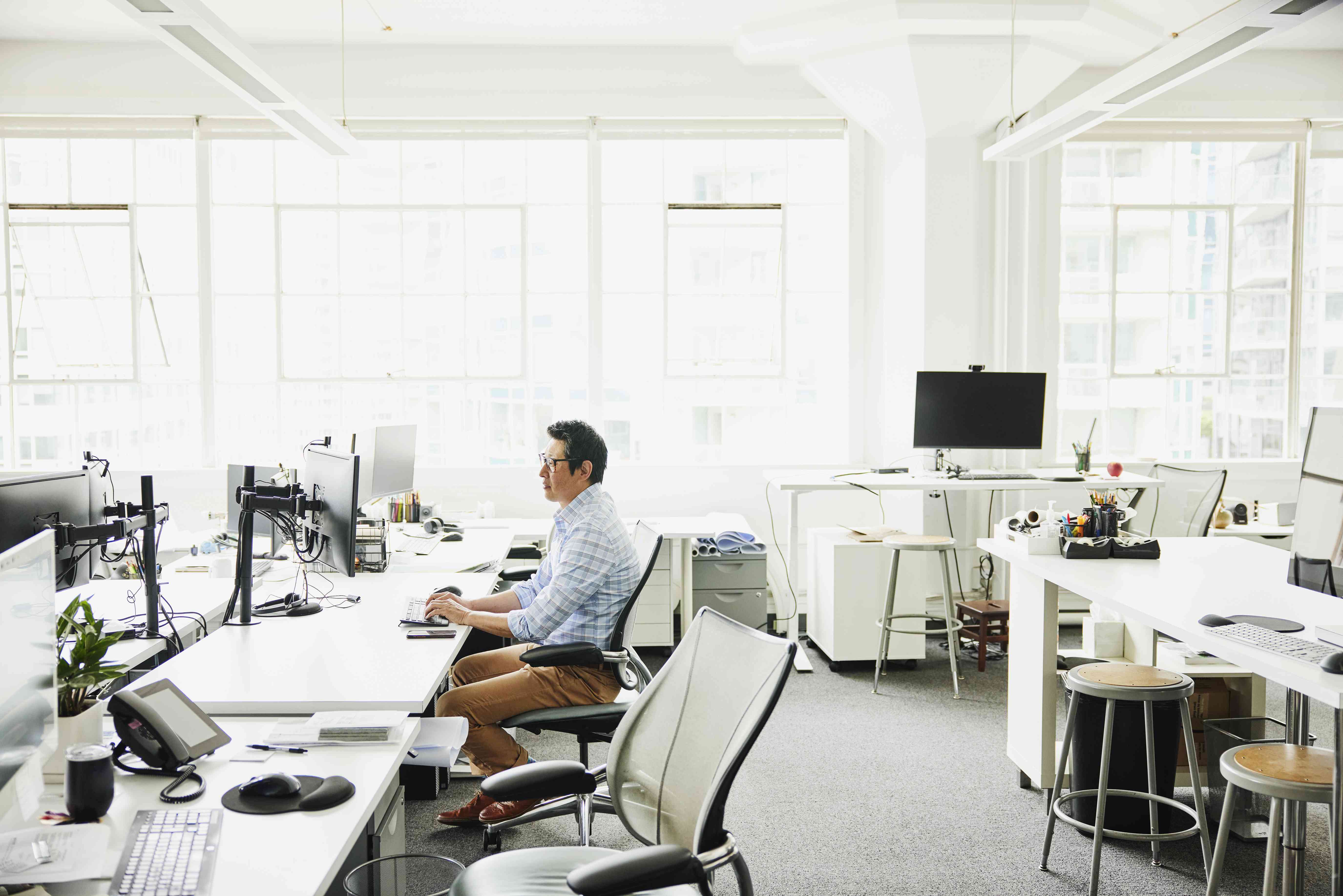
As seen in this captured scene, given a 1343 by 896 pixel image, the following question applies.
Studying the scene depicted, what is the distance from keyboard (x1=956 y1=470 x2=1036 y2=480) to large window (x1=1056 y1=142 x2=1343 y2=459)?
2.85ft

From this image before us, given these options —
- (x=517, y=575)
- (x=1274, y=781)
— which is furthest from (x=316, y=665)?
(x=1274, y=781)

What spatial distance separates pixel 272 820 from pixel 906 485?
12.9ft

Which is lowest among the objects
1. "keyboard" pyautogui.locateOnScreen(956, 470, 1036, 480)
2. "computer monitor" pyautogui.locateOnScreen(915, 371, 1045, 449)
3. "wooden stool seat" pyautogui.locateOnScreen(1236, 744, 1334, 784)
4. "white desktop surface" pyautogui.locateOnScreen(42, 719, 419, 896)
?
"wooden stool seat" pyautogui.locateOnScreen(1236, 744, 1334, 784)

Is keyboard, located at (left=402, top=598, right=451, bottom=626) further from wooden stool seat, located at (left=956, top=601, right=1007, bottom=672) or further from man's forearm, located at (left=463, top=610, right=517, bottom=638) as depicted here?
wooden stool seat, located at (left=956, top=601, right=1007, bottom=672)

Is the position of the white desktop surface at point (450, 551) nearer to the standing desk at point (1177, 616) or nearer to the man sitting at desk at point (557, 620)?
the man sitting at desk at point (557, 620)

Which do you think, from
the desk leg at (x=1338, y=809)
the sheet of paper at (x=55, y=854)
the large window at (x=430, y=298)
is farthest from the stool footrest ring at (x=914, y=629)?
the sheet of paper at (x=55, y=854)

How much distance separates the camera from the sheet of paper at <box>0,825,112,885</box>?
1421 millimetres

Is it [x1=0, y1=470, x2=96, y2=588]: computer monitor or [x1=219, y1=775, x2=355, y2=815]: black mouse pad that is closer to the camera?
[x1=219, y1=775, x2=355, y2=815]: black mouse pad

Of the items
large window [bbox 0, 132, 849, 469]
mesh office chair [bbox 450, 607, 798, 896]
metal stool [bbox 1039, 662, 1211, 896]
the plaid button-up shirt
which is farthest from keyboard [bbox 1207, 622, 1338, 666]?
large window [bbox 0, 132, 849, 469]

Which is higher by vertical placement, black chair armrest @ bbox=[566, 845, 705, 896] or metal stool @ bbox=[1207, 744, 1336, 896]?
black chair armrest @ bbox=[566, 845, 705, 896]

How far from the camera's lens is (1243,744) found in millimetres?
2891

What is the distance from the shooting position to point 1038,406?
5426 millimetres

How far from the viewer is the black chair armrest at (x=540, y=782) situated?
1963mm

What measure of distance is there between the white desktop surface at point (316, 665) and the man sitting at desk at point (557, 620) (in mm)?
204
